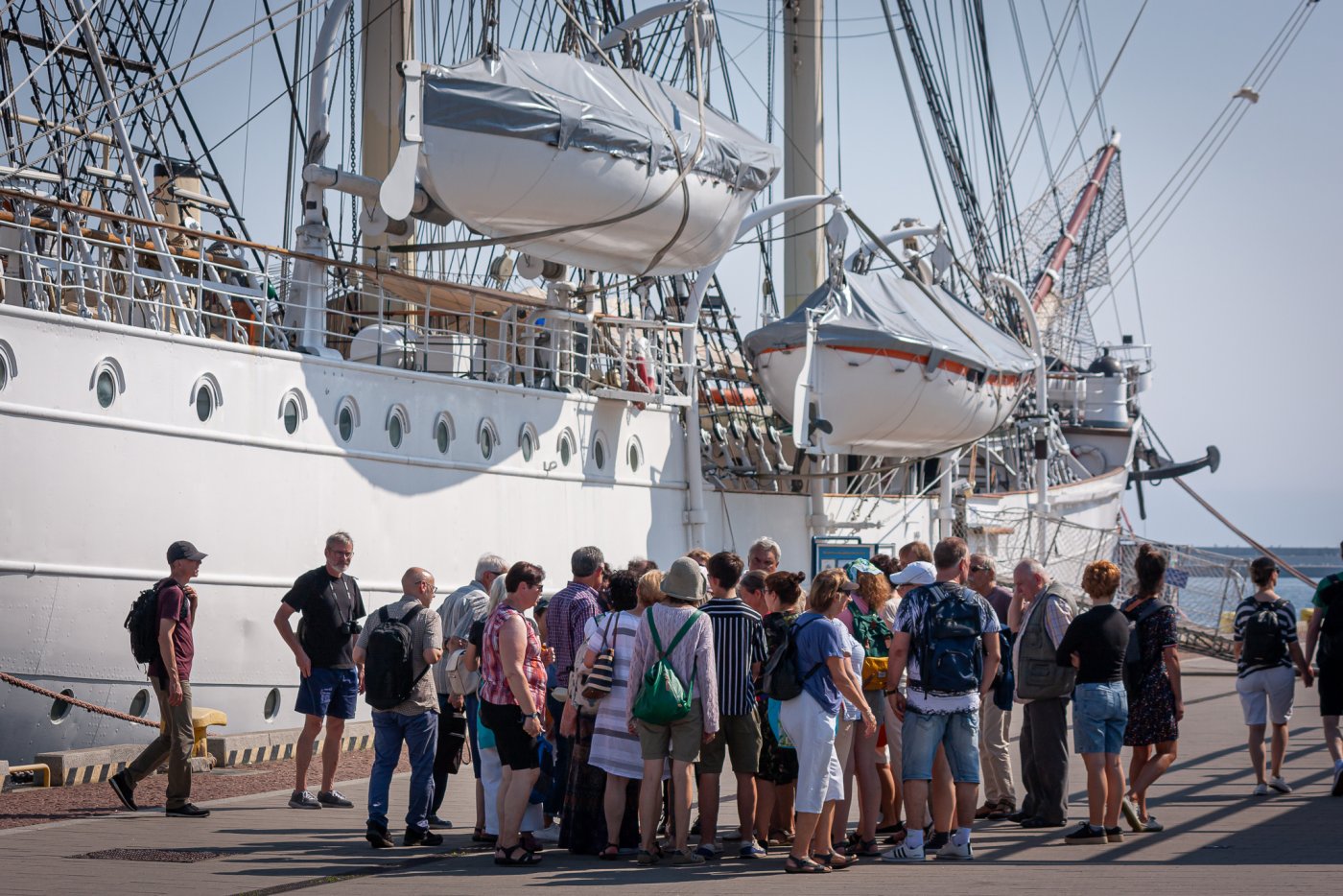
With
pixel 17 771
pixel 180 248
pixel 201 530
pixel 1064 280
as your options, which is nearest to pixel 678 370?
pixel 180 248

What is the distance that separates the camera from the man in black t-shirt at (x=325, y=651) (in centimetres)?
1131

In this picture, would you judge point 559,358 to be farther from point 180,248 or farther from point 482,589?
point 482,589

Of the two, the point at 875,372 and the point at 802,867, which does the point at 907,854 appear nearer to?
the point at 802,867

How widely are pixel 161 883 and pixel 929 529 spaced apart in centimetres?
2144

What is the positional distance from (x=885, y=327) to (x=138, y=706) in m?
11.9

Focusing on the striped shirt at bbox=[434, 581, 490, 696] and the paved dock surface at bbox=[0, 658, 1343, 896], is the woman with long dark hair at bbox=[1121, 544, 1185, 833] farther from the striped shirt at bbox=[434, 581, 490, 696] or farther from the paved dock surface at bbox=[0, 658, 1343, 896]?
the striped shirt at bbox=[434, 581, 490, 696]

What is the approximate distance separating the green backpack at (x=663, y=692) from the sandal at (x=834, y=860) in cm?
109

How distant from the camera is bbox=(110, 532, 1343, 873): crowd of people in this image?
8852 millimetres

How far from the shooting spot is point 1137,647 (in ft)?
33.5

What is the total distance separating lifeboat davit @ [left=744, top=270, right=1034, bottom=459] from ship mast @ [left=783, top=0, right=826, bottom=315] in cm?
985

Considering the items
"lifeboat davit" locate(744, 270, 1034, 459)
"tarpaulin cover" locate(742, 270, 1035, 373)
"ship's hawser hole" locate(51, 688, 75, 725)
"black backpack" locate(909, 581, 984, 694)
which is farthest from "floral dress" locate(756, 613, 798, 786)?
"tarpaulin cover" locate(742, 270, 1035, 373)

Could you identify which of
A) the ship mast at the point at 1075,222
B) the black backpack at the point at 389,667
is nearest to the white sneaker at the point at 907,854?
the black backpack at the point at 389,667

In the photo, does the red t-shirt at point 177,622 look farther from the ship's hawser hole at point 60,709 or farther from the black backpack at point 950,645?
the black backpack at point 950,645

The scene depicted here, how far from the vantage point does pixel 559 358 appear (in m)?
20.2
